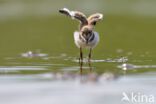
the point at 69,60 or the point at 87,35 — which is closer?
the point at 87,35

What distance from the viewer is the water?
1160cm

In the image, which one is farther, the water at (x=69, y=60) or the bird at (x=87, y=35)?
the bird at (x=87, y=35)

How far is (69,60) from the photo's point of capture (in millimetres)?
16109

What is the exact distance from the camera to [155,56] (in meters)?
16.5

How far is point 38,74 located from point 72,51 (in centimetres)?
446

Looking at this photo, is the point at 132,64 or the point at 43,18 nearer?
the point at 132,64

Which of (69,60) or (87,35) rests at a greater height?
(87,35)

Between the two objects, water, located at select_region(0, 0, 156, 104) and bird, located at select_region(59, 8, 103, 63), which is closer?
water, located at select_region(0, 0, 156, 104)

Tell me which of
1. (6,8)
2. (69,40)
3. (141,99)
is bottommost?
(141,99)

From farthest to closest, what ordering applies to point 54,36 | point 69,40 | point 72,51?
point 54,36, point 69,40, point 72,51

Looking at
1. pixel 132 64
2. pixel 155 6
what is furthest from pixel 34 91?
pixel 155 6

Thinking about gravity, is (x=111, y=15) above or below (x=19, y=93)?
above

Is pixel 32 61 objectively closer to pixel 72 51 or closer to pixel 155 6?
pixel 72 51

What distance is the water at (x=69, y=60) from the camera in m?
11.6
